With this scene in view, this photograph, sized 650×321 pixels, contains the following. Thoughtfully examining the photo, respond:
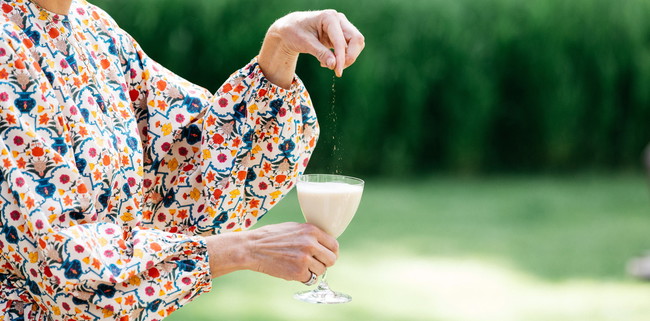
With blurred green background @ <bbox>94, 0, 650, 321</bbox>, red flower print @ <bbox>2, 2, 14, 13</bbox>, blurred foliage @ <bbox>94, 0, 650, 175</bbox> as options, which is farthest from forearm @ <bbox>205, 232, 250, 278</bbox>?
blurred foliage @ <bbox>94, 0, 650, 175</bbox>

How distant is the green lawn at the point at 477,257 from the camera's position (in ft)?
16.6

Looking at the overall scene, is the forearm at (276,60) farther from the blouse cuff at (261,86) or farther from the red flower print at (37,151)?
the red flower print at (37,151)

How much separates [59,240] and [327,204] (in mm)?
594

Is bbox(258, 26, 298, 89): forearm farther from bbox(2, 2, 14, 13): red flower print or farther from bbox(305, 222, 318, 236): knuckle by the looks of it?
bbox(2, 2, 14, 13): red flower print

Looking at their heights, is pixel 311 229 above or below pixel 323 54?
below

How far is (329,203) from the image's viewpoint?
6.82 ft

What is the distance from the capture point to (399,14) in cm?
791

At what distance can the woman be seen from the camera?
1819 millimetres

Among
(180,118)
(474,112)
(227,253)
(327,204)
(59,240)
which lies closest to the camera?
(59,240)

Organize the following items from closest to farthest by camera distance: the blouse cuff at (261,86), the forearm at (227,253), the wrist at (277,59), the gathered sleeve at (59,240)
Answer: the gathered sleeve at (59,240) → the forearm at (227,253) → the wrist at (277,59) → the blouse cuff at (261,86)

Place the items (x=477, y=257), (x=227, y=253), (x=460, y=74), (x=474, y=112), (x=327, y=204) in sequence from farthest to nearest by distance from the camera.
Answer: (x=474, y=112)
(x=460, y=74)
(x=477, y=257)
(x=327, y=204)
(x=227, y=253)

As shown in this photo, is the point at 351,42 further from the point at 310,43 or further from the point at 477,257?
the point at 477,257

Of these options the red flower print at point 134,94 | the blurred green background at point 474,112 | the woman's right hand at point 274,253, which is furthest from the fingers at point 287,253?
the blurred green background at point 474,112

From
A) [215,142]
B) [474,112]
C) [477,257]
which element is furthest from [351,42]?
[474,112]
